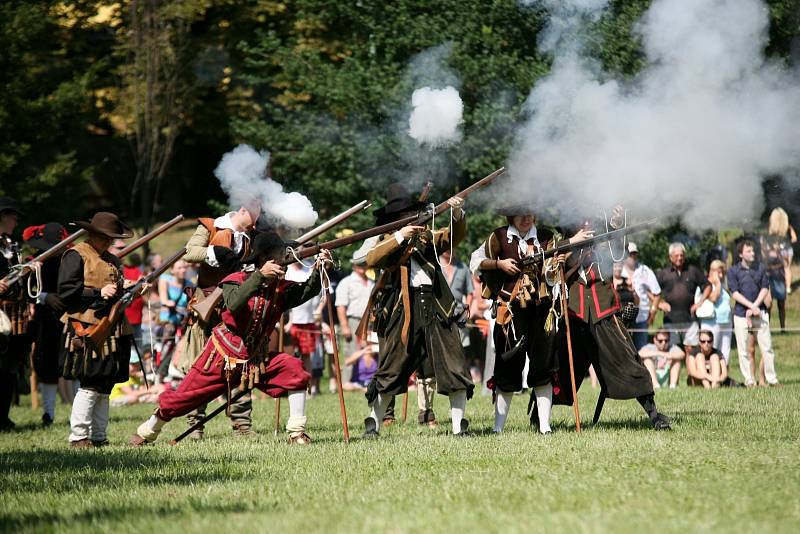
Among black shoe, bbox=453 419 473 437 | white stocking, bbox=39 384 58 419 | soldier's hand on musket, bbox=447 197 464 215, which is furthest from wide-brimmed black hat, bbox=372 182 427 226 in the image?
white stocking, bbox=39 384 58 419

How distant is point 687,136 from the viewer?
1027cm

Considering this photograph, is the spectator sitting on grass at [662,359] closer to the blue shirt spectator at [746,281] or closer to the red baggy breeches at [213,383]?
the blue shirt spectator at [746,281]

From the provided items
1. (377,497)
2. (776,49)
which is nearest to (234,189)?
(377,497)

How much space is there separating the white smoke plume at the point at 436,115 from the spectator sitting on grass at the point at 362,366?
752 cm

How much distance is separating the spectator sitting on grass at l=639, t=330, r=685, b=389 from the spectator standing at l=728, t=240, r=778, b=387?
92cm

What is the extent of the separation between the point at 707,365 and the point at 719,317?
1.00 m

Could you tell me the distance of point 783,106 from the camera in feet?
33.4

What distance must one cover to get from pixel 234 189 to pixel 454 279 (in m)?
5.63

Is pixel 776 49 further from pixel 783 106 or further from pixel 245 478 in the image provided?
pixel 245 478

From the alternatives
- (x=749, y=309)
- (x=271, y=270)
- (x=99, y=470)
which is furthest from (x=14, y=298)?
(x=749, y=309)

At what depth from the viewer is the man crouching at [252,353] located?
9.40 metres

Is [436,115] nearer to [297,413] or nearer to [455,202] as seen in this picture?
[455,202]

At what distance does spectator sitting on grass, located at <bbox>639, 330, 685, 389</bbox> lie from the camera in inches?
651

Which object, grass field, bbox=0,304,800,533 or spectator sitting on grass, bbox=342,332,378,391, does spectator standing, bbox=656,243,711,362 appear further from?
grass field, bbox=0,304,800,533
